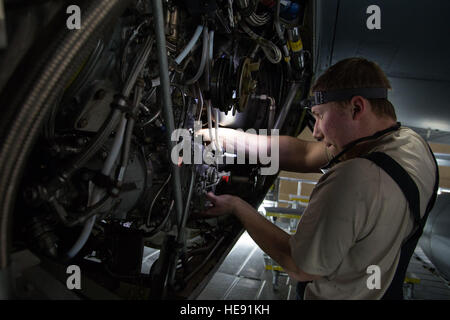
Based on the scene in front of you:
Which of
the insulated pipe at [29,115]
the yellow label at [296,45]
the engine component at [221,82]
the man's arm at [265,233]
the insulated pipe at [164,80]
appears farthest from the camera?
the yellow label at [296,45]

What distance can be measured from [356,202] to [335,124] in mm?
346

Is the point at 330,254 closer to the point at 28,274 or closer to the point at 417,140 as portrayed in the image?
the point at 417,140

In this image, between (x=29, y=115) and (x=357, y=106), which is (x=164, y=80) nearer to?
(x=29, y=115)

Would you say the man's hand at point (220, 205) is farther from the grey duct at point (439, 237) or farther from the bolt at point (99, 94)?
the grey duct at point (439, 237)

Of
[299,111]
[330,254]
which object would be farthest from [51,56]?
[299,111]

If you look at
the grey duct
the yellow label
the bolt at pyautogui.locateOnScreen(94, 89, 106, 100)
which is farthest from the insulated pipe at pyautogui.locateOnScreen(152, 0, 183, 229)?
the grey duct

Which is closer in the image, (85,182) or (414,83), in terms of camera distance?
(85,182)

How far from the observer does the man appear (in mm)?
784

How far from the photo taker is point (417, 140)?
36.7 inches

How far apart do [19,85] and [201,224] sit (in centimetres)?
128

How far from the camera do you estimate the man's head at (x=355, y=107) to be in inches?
37.2

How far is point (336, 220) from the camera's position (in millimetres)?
781

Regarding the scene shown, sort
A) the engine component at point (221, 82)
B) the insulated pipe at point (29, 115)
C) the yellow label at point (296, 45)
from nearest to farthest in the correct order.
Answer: the insulated pipe at point (29, 115) → the engine component at point (221, 82) → the yellow label at point (296, 45)

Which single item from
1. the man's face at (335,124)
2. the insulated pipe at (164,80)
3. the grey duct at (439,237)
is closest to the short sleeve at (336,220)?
the man's face at (335,124)
